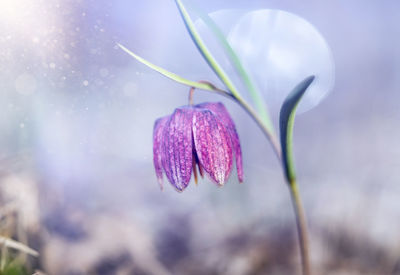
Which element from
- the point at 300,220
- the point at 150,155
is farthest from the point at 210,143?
the point at 150,155

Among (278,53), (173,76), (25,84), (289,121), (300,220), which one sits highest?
(278,53)

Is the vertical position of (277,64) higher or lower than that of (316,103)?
higher

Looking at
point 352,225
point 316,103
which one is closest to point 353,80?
point 316,103

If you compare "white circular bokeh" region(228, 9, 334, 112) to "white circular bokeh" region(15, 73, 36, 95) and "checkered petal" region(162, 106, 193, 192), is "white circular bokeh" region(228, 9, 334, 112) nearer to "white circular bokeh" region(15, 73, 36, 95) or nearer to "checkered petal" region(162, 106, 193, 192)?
"white circular bokeh" region(15, 73, 36, 95)

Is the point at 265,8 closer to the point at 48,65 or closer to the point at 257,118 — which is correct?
the point at 48,65

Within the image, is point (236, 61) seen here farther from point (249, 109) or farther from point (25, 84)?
point (25, 84)
